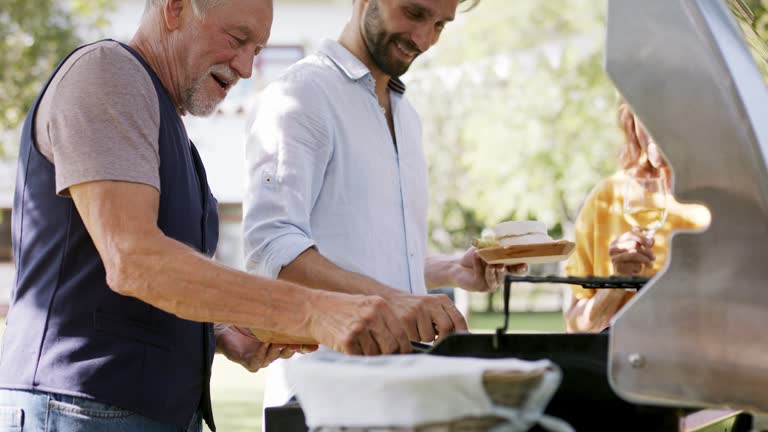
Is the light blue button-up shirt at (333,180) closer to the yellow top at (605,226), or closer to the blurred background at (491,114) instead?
the yellow top at (605,226)

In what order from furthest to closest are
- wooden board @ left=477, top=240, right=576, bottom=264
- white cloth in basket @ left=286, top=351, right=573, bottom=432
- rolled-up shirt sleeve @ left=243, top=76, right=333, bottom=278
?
wooden board @ left=477, top=240, right=576, bottom=264 → rolled-up shirt sleeve @ left=243, top=76, right=333, bottom=278 → white cloth in basket @ left=286, top=351, right=573, bottom=432

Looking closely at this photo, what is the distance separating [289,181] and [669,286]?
4.73 feet

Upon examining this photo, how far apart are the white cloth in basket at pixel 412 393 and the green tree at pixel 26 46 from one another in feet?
45.0

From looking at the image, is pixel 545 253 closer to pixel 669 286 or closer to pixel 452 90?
pixel 669 286

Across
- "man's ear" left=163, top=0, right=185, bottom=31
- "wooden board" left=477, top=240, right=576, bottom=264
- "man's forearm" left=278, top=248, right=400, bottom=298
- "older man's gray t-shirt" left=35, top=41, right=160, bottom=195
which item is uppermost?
"man's ear" left=163, top=0, right=185, bottom=31

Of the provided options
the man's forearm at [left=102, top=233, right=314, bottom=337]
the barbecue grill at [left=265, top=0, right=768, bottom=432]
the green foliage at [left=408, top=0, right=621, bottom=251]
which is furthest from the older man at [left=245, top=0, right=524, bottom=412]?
the green foliage at [left=408, top=0, right=621, bottom=251]

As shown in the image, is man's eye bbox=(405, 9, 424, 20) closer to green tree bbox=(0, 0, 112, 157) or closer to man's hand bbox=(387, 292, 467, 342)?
man's hand bbox=(387, 292, 467, 342)

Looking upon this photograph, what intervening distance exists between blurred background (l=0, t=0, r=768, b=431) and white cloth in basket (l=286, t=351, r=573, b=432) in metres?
16.1

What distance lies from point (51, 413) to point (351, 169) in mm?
1153

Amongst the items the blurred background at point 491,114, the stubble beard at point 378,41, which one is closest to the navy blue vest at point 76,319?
the stubble beard at point 378,41

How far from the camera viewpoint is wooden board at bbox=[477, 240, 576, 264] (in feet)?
8.95

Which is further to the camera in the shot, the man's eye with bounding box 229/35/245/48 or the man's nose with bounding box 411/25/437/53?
the man's nose with bounding box 411/25/437/53

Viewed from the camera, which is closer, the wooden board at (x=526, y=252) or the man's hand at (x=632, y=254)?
the wooden board at (x=526, y=252)

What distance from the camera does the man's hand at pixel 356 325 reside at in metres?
1.54
